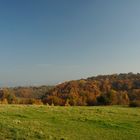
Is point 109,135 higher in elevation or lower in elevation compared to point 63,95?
lower

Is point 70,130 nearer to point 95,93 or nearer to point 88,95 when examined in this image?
point 88,95

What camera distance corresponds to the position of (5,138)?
49.0 ft

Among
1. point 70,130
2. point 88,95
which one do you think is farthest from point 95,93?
point 70,130

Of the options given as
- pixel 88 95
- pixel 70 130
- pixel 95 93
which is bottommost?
pixel 70 130

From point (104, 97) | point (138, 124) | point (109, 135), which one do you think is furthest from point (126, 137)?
point (104, 97)

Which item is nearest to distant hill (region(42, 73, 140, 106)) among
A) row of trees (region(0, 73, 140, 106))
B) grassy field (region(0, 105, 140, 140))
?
row of trees (region(0, 73, 140, 106))

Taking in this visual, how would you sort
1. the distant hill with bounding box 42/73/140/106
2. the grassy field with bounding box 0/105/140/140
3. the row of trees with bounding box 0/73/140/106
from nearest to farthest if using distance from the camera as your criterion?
1. the grassy field with bounding box 0/105/140/140
2. the row of trees with bounding box 0/73/140/106
3. the distant hill with bounding box 42/73/140/106

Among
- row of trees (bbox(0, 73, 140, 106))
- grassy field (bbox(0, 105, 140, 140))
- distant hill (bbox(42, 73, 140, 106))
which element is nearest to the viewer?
grassy field (bbox(0, 105, 140, 140))

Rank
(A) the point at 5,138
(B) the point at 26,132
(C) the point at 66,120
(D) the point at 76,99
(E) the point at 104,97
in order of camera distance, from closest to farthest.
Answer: (A) the point at 5,138, (B) the point at 26,132, (C) the point at 66,120, (E) the point at 104,97, (D) the point at 76,99

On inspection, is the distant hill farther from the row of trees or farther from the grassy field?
the grassy field

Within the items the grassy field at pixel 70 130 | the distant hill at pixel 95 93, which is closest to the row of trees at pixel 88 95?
the distant hill at pixel 95 93

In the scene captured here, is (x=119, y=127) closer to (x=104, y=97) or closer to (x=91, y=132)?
(x=91, y=132)

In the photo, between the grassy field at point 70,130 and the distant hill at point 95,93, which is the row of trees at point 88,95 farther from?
the grassy field at point 70,130

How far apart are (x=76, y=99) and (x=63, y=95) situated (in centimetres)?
1219
